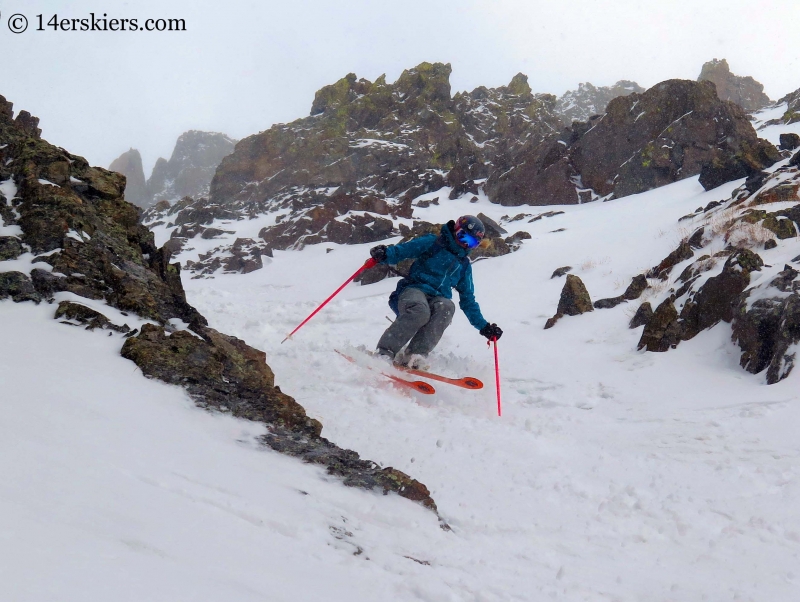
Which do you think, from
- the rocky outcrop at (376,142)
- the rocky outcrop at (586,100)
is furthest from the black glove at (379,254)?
the rocky outcrop at (586,100)

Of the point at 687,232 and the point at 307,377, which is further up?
the point at 687,232

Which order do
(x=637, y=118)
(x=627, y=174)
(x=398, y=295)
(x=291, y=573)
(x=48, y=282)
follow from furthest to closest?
(x=637, y=118)
(x=627, y=174)
(x=398, y=295)
(x=48, y=282)
(x=291, y=573)

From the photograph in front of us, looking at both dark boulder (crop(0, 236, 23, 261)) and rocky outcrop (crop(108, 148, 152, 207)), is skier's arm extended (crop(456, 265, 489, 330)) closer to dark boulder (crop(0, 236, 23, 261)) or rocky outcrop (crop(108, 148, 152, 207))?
dark boulder (crop(0, 236, 23, 261))

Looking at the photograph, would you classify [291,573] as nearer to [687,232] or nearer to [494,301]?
[494,301]

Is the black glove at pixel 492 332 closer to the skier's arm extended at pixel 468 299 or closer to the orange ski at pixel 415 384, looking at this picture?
the skier's arm extended at pixel 468 299

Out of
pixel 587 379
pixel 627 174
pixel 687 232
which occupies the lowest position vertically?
pixel 587 379

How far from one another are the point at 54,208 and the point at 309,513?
373 centimetres

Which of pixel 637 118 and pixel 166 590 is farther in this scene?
Result: pixel 637 118

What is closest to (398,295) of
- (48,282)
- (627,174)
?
(48,282)

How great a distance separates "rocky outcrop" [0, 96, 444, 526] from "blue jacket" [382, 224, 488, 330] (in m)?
2.58

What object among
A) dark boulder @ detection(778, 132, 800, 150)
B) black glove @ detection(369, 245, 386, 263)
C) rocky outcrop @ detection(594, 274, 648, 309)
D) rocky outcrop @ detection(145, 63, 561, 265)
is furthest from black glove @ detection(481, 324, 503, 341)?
rocky outcrop @ detection(145, 63, 561, 265)

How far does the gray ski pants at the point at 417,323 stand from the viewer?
611 centimetres

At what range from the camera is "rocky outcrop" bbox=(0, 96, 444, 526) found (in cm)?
294

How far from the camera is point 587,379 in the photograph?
18.5 feet
